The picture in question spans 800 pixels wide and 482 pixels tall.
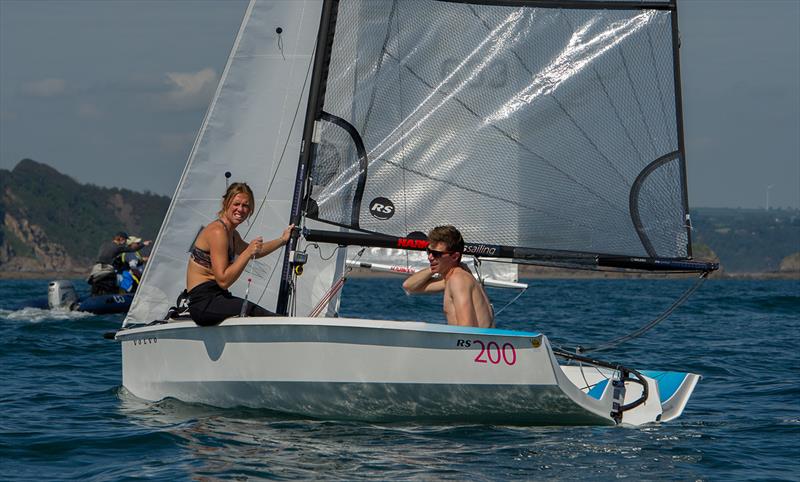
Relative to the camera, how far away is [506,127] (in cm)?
920

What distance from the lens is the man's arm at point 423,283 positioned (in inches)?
336

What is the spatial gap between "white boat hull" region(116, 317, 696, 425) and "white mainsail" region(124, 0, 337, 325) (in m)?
1.35

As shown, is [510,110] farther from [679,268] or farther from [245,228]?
[245,228]

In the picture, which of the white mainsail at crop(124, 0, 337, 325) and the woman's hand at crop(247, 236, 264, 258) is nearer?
the woman's hand at crop(247, 236, 264, 258)

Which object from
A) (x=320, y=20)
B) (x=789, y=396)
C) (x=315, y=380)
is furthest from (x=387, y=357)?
(x=789, y=396)

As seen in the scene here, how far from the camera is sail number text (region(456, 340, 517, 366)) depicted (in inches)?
300

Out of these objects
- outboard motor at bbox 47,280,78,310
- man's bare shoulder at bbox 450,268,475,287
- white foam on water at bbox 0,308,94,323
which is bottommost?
white foam on water at bbox 0,308,94,323

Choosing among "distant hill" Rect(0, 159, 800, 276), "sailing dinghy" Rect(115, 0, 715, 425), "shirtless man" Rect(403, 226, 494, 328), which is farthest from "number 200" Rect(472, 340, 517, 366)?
"distant hill" Rect(0, 159, 800, 276)

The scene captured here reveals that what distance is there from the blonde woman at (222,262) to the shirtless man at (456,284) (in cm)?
118

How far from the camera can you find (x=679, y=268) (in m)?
8.93

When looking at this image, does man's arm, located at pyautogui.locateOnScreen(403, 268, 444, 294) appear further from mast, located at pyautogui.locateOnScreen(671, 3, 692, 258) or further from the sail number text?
mast, located at pyautogui.locateOnScreen(671, 3, 692, 258)

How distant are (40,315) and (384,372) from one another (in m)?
14.2

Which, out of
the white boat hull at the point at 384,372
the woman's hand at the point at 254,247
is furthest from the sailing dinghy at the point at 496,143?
the woman's hand at the point at 254,247

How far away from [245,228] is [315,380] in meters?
2.46
